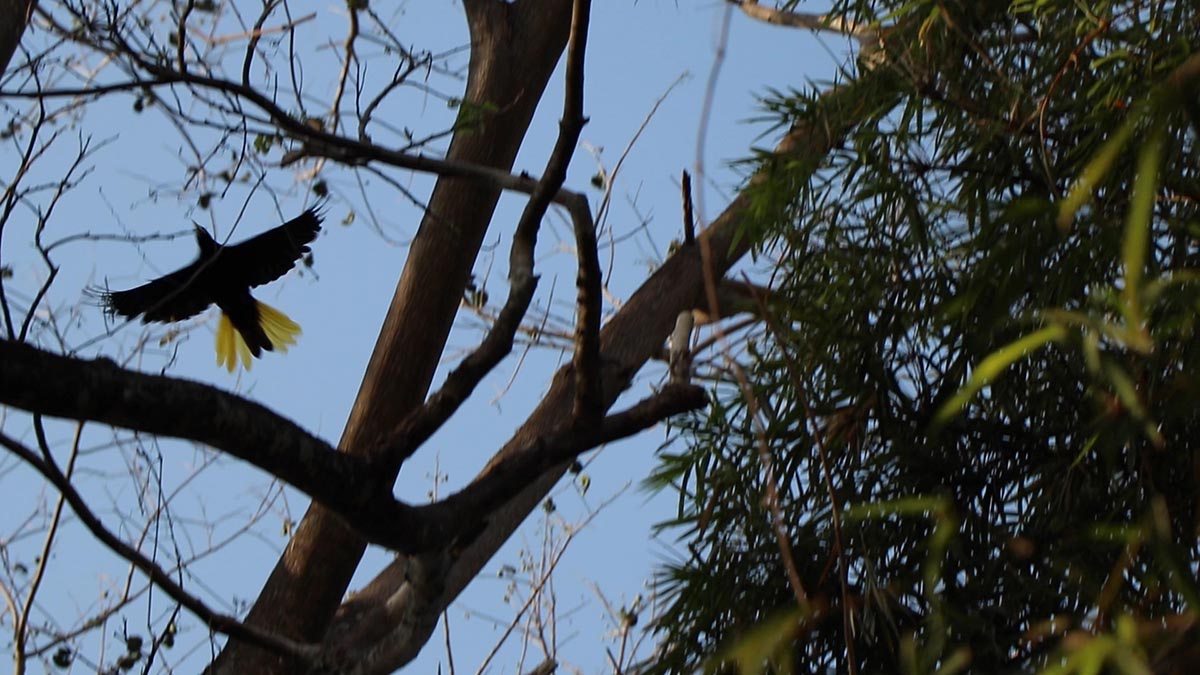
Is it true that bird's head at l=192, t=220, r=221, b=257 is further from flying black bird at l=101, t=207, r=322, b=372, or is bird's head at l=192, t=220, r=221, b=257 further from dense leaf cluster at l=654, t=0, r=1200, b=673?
dense leaf cluster at l=654, t=0, r=1200, b=673

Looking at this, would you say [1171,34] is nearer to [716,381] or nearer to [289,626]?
[716,381]

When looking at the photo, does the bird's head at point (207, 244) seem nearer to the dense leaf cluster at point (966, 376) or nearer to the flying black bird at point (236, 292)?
the flying black bird at point (236, 292)

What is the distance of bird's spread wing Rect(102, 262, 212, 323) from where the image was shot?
2230 mm

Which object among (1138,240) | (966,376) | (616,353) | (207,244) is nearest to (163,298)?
(207,244)

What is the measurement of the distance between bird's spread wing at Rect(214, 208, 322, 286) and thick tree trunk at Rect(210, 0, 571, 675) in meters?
0.25

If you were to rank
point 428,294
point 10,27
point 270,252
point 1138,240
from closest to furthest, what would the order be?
point 1138,240 → point 10,27 → point 270,252 → point 428,294

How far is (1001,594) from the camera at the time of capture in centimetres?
158

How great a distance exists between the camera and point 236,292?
8.40ft

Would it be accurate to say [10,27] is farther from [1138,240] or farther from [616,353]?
[1138,240]

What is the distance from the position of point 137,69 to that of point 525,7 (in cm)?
121

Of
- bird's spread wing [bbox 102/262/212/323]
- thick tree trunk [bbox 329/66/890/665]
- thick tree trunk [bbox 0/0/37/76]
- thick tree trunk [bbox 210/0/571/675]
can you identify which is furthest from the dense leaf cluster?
thick tree trunk [bbox 0/0/37/76]

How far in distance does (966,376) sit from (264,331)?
1531 millimetres

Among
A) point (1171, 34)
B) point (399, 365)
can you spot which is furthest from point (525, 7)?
point (1171, 34)

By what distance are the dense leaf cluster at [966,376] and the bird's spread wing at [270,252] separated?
957mm
